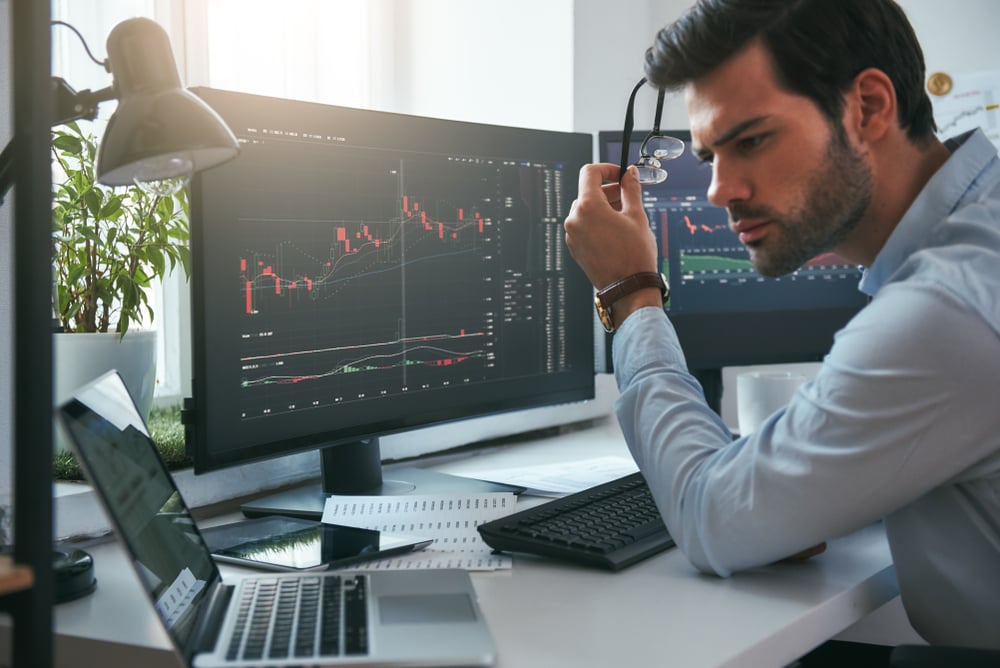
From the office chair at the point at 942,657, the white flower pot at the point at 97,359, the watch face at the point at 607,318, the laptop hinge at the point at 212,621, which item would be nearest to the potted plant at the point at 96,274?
the white flower pot at the point at 97,359

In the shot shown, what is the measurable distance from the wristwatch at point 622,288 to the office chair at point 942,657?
49 centimetres

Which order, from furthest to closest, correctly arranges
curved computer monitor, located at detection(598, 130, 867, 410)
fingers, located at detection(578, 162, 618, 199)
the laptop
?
curved computer monitor, located at detection(598, 130, 867, 410)
fingers, located at detection(578, 162, 618, 199)
the laptop

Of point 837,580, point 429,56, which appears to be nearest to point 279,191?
point 837,580

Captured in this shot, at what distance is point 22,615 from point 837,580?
737 millimetres

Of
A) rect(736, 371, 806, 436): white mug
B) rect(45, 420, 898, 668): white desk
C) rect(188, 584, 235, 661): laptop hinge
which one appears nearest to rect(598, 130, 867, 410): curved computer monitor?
rect(736, 371, 806, 436): white mug

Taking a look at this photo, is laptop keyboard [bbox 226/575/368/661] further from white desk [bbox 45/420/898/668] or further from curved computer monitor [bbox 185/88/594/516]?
curved computer monitor [bbox 185/88/594/516]

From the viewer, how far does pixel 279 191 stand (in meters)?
1.17

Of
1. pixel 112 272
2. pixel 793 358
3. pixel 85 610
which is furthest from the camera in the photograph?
pixel 793 358

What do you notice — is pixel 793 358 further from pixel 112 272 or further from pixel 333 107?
pixel 112 272

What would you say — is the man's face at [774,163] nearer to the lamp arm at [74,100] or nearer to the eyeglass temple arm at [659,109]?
the eyeglass temple arm at [659,109]

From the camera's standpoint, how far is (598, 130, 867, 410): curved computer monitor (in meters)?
1.76

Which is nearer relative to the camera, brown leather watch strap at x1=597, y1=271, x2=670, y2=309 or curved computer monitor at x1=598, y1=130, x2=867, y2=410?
brown leather watch strap at x1=597, y1=271, x2=670, y2=309

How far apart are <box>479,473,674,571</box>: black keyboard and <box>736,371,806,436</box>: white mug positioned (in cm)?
51

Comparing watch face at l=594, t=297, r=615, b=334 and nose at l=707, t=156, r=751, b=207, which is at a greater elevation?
nose at l=707, t=156, r=751, b=207
